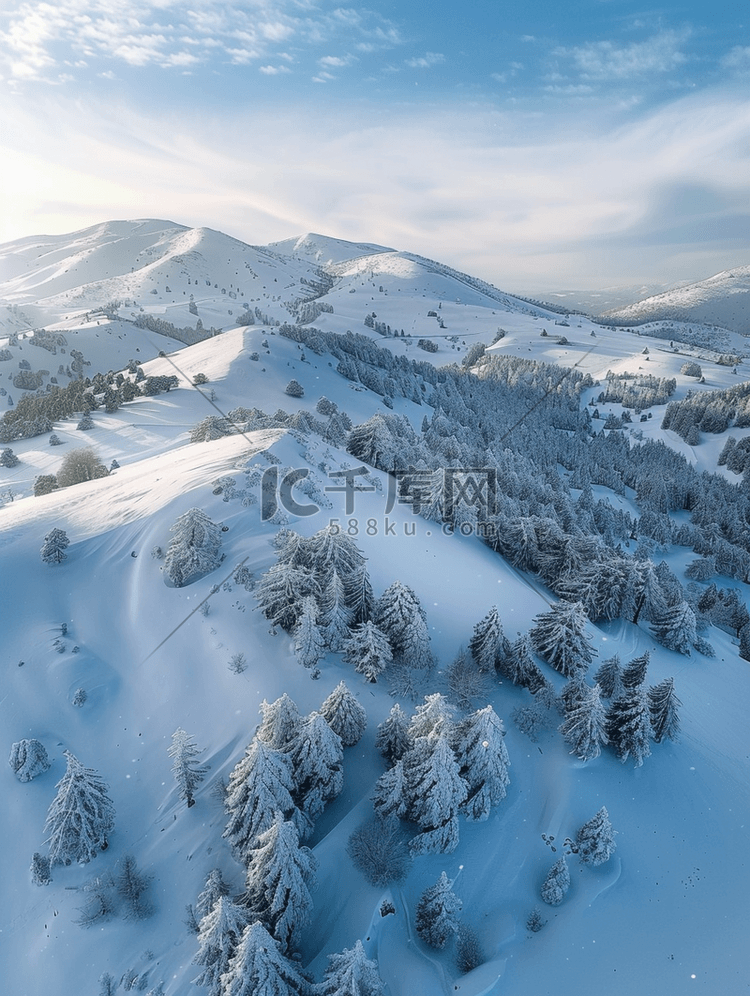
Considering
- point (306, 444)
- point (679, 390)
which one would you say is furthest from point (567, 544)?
point (679, 390)

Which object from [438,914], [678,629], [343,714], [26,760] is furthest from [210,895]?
[678,629]

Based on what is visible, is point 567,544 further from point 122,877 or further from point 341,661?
point 122,877

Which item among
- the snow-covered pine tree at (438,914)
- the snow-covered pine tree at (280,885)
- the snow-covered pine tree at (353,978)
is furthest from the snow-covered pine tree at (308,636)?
the snow-covered pine tree at (353,978)

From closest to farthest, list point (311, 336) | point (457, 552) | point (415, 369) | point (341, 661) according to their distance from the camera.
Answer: point (341, 661), point (457, 552), point (311, 336), point (415, 369)

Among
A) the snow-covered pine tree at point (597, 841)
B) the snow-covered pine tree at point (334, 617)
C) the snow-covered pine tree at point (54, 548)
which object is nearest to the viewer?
the snow-covered pine tree at point (597, 841)

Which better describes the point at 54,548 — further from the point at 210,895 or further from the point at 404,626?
the point at 404,626

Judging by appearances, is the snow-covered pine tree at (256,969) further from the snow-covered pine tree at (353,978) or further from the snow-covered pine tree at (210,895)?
the snow-covered pine tree at (210,895)
